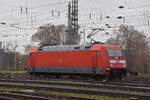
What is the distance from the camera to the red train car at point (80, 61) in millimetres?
23719

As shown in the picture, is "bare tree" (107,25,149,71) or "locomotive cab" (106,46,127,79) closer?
"locomotive cab" (106,46,127,79)

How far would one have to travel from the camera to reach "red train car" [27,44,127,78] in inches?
934

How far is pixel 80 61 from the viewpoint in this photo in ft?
83.9

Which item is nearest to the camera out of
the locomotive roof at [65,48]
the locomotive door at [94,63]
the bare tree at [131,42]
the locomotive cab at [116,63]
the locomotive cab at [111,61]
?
the locomotive cab at [111,61]

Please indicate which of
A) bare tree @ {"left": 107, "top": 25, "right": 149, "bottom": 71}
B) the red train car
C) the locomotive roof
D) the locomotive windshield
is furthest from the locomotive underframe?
bare tree @ {"left": 107, "top": 25, "right": 149, "bottom": 71}

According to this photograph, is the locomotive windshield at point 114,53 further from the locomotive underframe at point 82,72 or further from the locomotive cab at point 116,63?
the locomotive underframe at point 82,72

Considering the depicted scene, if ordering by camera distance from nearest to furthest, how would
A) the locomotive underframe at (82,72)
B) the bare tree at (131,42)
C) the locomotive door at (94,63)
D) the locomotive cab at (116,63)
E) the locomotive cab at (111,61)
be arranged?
1. the locomotive cab at (111,61)
2. the locomotive cab at (116,63)
3. the locomotive underframe at (82,72)
4. the locomotive door at (94,63)
5. the bare tree at (131,42)

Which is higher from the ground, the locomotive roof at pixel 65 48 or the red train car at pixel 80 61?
the locomotive roof at pixel 65 48

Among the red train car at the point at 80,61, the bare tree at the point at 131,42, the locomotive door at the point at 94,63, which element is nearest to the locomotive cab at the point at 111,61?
the red train car at the point at 80,61

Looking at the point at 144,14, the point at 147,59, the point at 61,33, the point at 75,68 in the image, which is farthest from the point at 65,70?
the point at 61,33

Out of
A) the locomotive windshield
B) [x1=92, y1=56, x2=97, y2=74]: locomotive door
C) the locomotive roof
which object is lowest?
[x1=92, y1=56, x2=97, y2=74]: locomotive door

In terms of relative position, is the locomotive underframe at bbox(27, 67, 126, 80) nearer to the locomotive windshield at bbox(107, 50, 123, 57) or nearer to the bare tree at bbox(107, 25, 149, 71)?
the locomotive windshield at bbox(107, 50, 123, 57)

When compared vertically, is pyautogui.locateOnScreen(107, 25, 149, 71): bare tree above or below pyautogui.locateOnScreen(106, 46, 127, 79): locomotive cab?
above

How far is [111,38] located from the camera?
4869 cm
